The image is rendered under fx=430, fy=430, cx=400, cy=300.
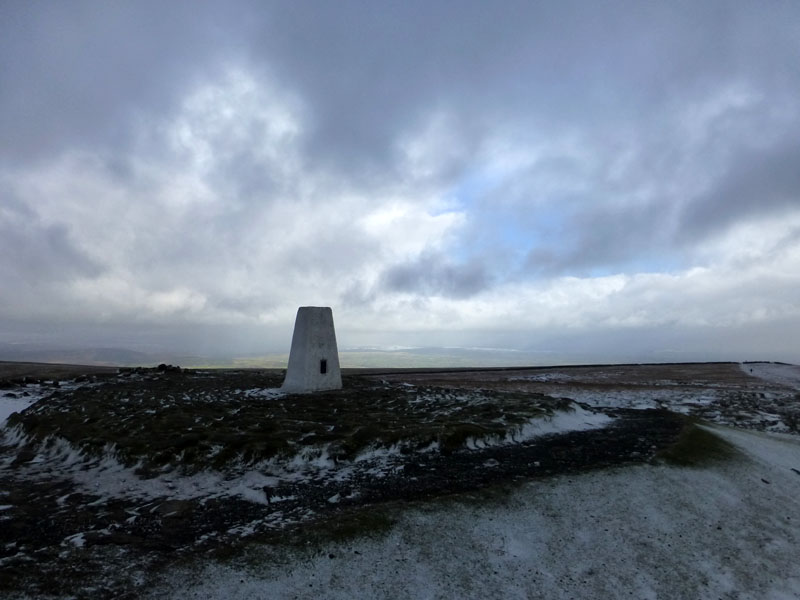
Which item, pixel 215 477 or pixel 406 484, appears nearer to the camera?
pixel 406 484

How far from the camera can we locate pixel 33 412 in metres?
17.8

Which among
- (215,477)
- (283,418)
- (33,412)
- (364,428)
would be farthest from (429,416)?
(33,412)

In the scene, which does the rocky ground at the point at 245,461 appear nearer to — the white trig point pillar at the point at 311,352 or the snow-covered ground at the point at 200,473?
the snow-covered ground at the point at 200,473

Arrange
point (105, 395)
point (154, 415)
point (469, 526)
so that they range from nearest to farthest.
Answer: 1. point (469, 526)
2. point (154, 415)
3. point (105, 395)

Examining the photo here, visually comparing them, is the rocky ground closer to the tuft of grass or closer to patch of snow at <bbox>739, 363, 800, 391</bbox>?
the tuft of grass

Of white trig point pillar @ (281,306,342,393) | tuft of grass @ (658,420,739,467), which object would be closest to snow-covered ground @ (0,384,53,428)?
white trig point pillar @ (281,306,342,393)

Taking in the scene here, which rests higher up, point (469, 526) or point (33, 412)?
point (33, 412)

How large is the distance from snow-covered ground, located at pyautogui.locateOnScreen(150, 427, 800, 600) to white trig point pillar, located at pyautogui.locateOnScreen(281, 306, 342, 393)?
15906mm

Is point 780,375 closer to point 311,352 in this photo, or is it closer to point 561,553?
point 311,352

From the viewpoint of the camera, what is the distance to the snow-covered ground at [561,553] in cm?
626

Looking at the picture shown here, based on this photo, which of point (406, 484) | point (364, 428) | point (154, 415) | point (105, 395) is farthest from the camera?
point (105, 395)

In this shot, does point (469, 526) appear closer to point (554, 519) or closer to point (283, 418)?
point (554, 519)

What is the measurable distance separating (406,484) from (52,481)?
Answer: 8848 millimetres

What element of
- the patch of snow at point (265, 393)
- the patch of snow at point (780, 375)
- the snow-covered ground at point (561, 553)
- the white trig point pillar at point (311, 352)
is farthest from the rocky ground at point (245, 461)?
the patch of snow at point (780, 375)
